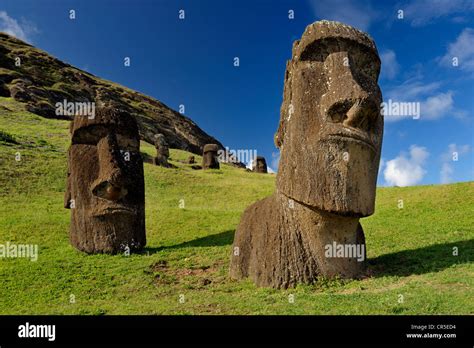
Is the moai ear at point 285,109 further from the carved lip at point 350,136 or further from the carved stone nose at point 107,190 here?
the carved stone nose at point 107,190

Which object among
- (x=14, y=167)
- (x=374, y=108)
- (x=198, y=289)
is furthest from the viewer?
(x=14, y=167)

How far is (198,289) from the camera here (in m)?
10.2

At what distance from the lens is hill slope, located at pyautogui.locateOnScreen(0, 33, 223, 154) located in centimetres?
6078

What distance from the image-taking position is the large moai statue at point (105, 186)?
1380 cm

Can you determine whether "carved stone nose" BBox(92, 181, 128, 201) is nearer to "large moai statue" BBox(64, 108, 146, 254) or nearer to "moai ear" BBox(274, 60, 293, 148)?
"large moai statue" BBox(64, 108, 146, 254)

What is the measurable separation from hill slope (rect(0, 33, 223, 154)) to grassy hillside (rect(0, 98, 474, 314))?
4015 cm

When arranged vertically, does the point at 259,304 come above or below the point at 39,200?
below

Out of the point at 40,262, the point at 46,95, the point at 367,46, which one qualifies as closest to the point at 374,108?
the point at 367,46

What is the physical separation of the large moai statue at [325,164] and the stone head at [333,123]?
0.02 metres

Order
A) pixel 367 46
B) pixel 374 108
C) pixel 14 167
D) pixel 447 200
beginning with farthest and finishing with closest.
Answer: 1. pixel 14 167
2. pixel 447 200
3. pixel 367 46
4. pixel 374 108

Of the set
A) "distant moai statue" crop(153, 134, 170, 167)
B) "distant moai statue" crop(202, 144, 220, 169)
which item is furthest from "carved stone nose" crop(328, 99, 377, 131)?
"distant moai statue" crop(202, 144, 220, 169)

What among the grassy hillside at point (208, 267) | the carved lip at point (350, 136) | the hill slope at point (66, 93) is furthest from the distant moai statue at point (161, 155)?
the carved lip at point (350, 136)
